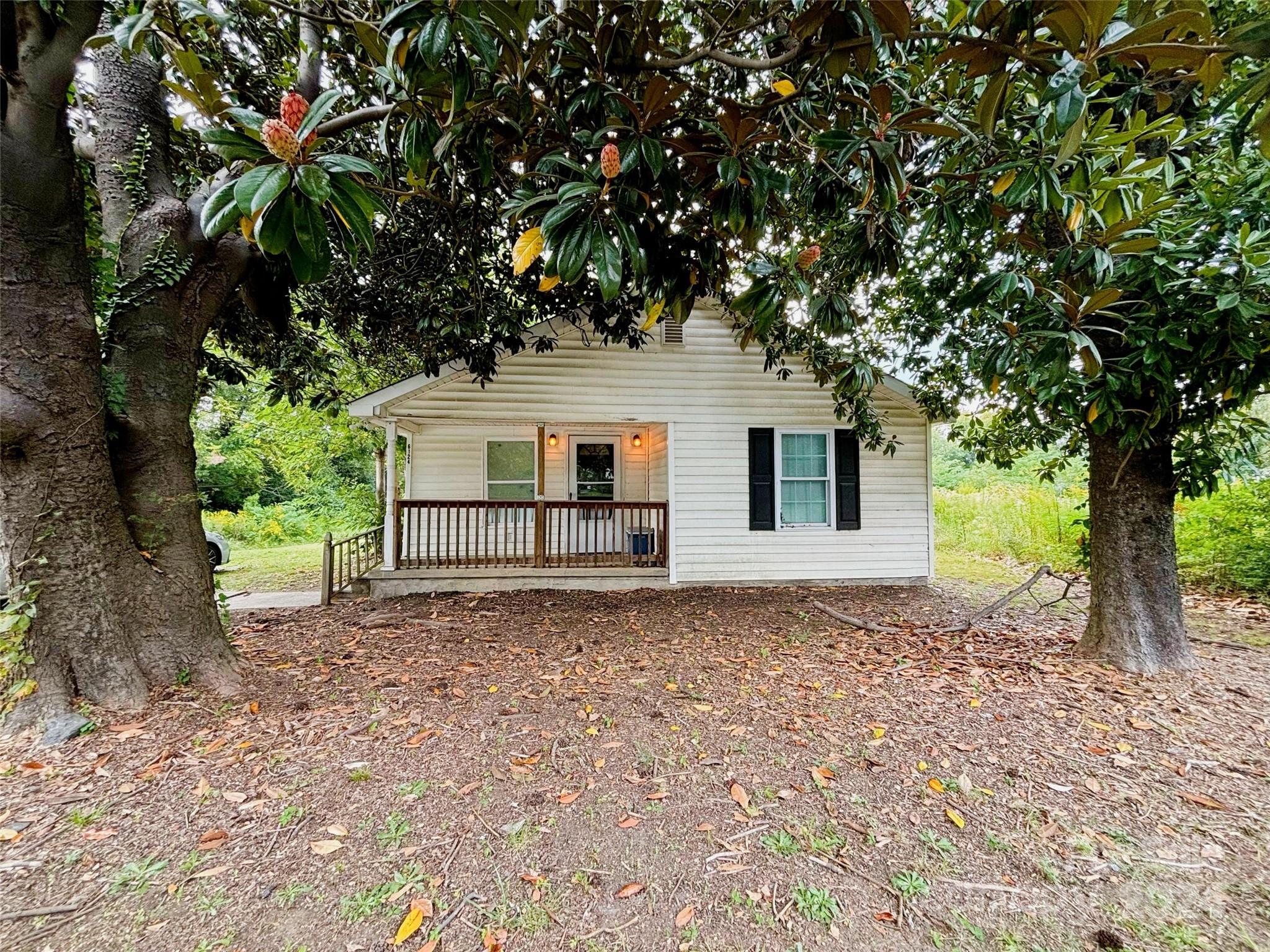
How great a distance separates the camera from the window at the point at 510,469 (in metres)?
9.05

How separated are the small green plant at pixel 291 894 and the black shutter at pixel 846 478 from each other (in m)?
7.51

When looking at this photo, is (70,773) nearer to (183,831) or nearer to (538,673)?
(183,831)

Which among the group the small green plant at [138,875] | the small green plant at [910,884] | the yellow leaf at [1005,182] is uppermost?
the yellow leaf at [1005,182]

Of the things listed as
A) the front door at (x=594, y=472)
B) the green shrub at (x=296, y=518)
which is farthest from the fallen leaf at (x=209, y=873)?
the green shrub at (x=296, y=518)

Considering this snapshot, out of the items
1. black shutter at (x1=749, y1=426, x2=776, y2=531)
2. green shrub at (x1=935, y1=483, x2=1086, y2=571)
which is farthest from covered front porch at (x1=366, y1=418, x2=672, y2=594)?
green shrub at (x1=935, y1=483, x2=1086, y2=571)

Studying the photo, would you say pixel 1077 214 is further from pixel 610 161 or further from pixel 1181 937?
pixel 1181 937

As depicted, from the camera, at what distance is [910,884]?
1955mm

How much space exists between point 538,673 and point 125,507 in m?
2.99

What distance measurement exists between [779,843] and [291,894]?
1949mm

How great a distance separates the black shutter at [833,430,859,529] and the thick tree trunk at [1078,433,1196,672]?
3784 millimetres

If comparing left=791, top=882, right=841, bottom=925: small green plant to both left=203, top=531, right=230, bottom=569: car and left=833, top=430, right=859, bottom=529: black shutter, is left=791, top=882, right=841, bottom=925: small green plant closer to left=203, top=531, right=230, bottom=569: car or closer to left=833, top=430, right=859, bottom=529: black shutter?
left=833, top=430, right=859, bottom=529: black shutter

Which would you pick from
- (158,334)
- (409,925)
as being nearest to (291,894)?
(409,925)

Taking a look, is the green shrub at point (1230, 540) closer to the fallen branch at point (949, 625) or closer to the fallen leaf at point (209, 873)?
the fallen branch at point (949, 625)

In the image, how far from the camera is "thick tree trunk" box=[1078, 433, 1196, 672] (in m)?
4.00
